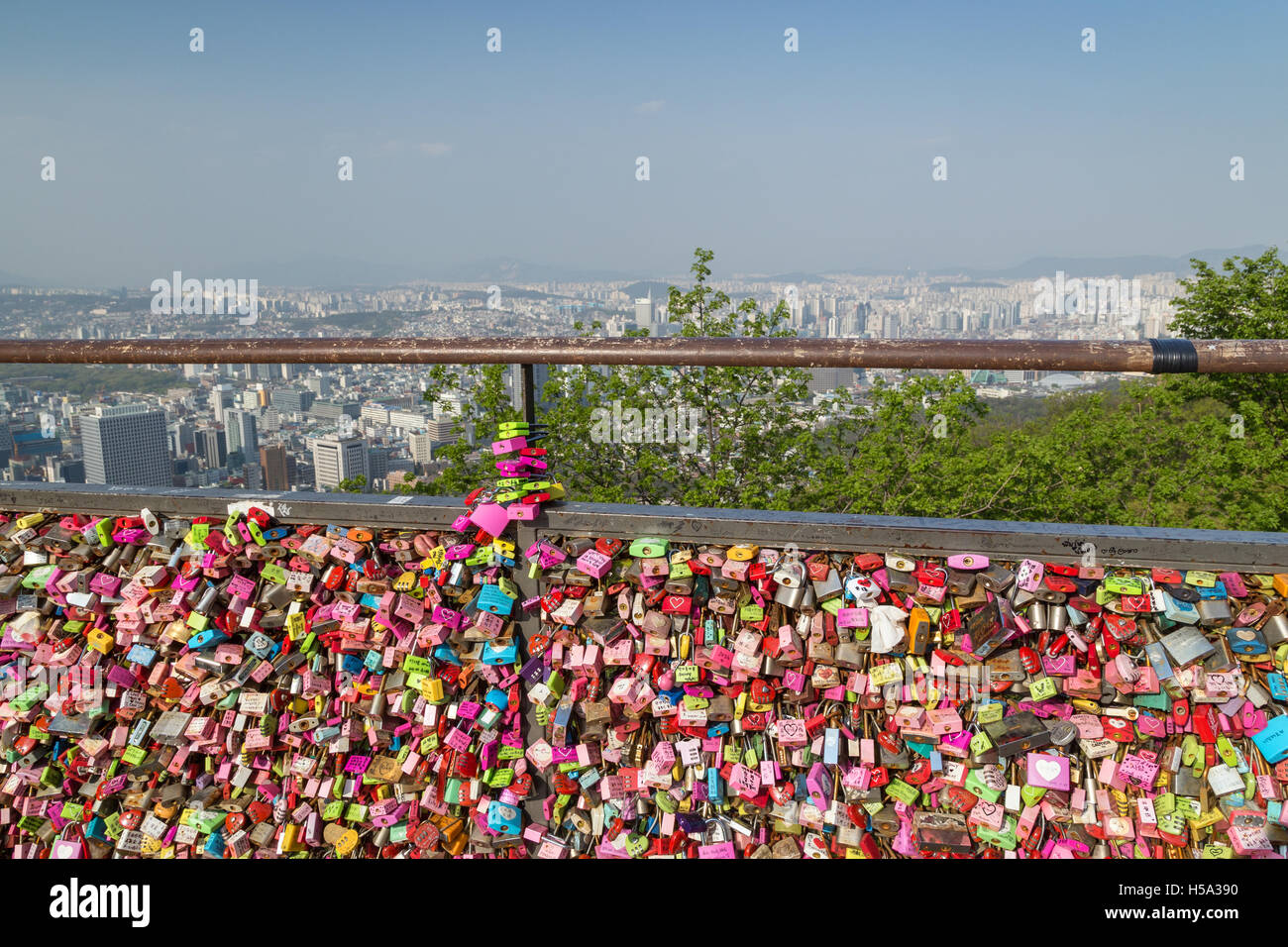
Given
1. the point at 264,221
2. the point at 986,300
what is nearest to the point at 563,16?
the point at 264,221

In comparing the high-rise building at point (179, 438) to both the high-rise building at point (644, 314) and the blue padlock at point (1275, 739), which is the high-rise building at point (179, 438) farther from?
the blue padlock at point (1275, 739)

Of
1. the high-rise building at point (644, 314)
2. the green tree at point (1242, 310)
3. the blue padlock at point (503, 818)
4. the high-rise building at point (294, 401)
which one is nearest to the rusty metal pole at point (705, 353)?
the blue padlock at point (503, 818)

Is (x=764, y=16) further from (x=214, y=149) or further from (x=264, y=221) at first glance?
(x=214, y=149)

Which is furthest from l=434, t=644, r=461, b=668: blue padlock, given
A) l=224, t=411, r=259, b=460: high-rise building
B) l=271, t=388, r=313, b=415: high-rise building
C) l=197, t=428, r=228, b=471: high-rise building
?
l=197, t=428, r=228, b=471: high-rise building

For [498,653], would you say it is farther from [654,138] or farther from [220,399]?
[654,138]

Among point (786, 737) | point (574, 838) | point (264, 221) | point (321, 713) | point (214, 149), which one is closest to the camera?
point (786, 737)

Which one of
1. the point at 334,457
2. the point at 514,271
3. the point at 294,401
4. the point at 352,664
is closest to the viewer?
the point at 352,664

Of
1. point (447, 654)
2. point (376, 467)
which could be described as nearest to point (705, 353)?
point (447, 654)
